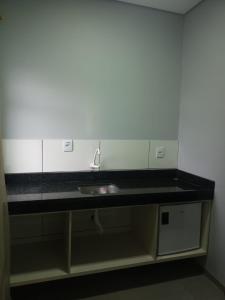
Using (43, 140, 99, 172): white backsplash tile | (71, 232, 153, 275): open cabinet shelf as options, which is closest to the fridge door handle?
(71, 232, 153, 275): open cabinet shelf

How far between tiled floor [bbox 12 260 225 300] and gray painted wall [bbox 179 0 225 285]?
0.56ft

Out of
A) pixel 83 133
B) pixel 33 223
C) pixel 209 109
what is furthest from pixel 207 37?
pixel 33 223

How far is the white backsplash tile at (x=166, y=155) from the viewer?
251 centimetres

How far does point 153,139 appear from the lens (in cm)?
251

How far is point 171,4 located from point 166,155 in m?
1.43

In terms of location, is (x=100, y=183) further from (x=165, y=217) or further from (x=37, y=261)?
(x=37, y=261)

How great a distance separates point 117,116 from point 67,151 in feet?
1.91

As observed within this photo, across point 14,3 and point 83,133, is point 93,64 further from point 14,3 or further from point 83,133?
point 14,3

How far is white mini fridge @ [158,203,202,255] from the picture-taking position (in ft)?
6.63

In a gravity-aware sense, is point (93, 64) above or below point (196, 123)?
above

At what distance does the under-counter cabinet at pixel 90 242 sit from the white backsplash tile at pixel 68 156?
0.40 meters

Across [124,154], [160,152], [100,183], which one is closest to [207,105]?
[160,152]

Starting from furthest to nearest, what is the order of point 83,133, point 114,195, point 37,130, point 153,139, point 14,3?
point 153,139, point 83,133, point 37,130, point 14,3, point 114,195

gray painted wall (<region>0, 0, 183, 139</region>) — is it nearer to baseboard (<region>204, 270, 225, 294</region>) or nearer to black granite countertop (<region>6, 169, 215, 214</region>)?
black granite countertop (<region>6, 169, 215, 214</region>)
